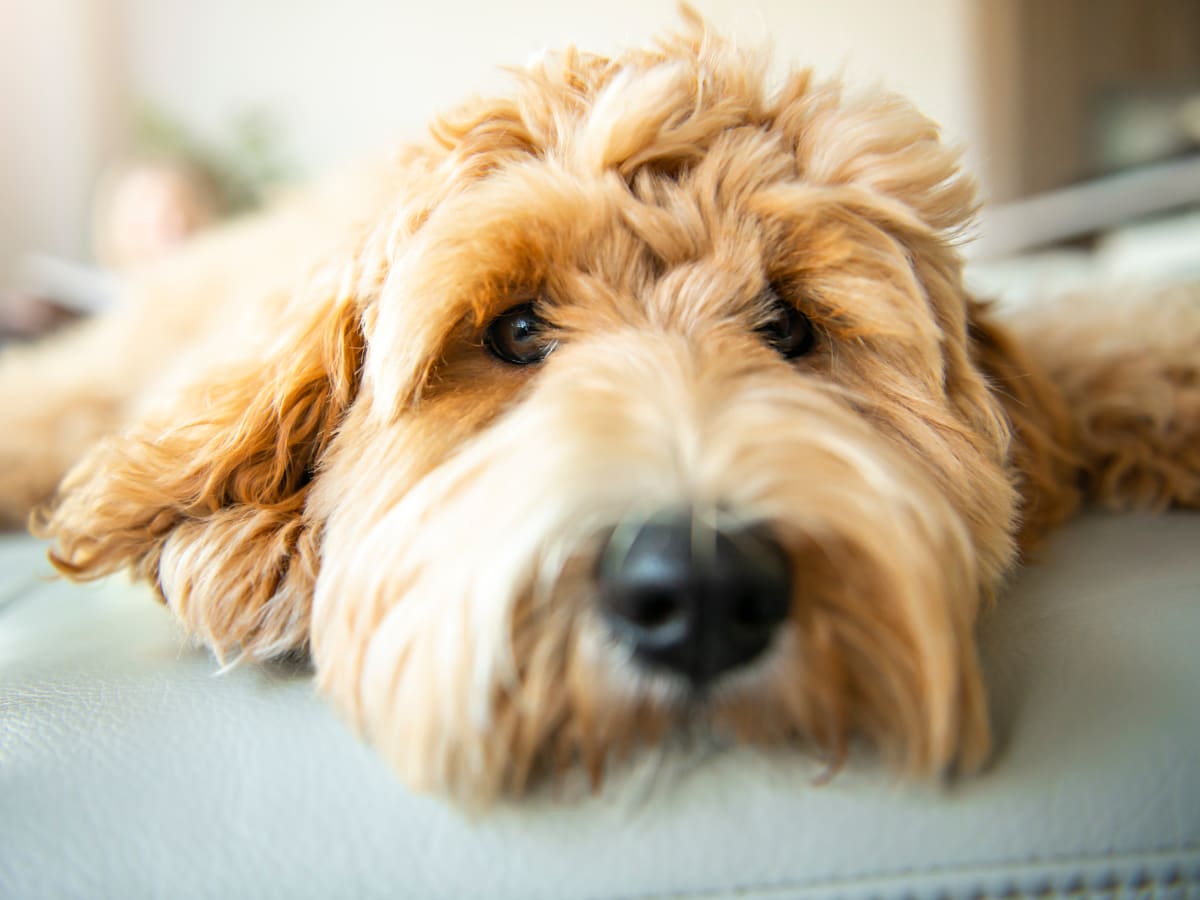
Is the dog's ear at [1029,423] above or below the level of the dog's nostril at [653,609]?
below

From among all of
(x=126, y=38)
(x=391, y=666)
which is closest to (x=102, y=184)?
(x=126, y=38)

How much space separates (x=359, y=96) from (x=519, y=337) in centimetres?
555

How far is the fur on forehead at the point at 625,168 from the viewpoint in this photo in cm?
104

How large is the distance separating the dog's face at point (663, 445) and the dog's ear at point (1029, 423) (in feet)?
0.42

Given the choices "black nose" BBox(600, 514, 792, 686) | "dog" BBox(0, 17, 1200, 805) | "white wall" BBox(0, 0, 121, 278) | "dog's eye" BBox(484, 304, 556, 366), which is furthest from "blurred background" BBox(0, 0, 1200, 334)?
"black nose" BBox(600, 514, 792, 686)

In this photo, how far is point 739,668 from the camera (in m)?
0.73

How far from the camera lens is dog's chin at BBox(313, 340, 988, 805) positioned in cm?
73

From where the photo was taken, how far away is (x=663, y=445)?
0.80 m

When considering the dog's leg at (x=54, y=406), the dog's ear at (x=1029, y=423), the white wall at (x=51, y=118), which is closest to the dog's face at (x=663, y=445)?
the dog's ear at (x=1029, y=423)

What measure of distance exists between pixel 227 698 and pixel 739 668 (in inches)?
21.1

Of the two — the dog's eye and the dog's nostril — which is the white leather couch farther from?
the dog's eye

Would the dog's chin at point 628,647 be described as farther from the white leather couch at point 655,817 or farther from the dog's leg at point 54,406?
the dog's leg at point 54,406

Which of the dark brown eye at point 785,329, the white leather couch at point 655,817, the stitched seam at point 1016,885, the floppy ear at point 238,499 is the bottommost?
the stitched seam at point 1016,885

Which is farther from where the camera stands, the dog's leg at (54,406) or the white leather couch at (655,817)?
the dog's leg at (54,406)
